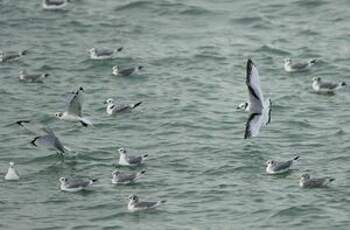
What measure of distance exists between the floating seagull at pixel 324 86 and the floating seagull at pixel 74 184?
7861mm

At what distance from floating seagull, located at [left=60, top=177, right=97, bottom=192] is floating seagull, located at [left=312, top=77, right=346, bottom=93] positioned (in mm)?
7861

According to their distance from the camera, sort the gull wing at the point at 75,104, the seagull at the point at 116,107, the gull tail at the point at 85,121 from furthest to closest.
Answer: the seagull at the point at 116,107
the gull tail at the point at 85,121
the gull wing at the point at 75,104

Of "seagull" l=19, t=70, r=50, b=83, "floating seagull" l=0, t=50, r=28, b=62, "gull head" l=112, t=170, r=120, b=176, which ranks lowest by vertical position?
"gull head" l=112, t=170, r=120, b=176

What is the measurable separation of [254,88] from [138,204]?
376 centimetres

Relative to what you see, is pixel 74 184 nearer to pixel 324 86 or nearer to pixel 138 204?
pixel 138 204

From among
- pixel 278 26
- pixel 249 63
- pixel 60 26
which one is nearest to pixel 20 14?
pixel 60 26

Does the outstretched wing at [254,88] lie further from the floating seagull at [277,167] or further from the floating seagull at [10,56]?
the floating seagull at [10,56]

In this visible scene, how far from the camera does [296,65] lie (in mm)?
29797

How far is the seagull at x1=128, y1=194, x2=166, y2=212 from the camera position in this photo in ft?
69.5

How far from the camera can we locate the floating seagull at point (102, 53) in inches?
1228

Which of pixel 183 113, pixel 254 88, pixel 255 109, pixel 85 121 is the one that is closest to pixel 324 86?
pixel 183 113

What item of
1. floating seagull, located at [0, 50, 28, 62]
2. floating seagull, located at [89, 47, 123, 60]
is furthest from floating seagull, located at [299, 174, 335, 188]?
floating seagull, located at [0, 50, 28, 62]

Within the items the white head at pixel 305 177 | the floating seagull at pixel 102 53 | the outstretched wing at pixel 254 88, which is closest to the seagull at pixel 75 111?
the white head at pixel 305 177

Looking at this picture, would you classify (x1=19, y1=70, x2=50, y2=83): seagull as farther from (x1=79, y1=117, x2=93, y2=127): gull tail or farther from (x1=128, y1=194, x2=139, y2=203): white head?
(x1=128, y1=194, x2=139, y2=203): white head
